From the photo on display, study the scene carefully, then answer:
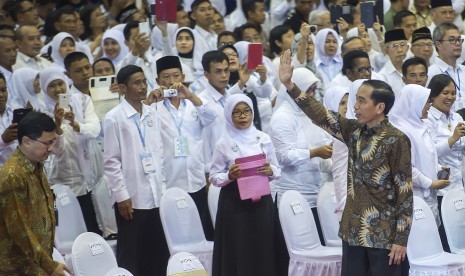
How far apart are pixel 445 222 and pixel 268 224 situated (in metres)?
1.20

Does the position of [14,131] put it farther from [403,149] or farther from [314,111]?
[403,149]

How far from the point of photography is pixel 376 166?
5.11 meters

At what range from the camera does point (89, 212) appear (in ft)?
24.1

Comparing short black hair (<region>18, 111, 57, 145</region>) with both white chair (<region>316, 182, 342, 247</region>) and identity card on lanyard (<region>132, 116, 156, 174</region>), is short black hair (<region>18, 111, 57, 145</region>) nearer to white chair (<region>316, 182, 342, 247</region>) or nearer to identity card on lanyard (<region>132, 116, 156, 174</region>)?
identity card on lanyard (<region>132, 116, 156, 174</region>)

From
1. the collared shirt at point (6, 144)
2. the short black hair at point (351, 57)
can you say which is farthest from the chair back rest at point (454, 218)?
the collared shirt at point (6, 144)

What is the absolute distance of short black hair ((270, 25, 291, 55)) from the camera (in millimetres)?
9445

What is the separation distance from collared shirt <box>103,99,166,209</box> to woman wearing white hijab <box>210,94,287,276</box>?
53 cm

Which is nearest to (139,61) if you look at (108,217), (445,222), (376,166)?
(108,217)

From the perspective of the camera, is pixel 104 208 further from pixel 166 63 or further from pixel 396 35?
pixel 396 35

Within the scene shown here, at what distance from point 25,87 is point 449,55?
3574 millimetres

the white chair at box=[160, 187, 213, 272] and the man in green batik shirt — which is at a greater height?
the man in green batik shirt

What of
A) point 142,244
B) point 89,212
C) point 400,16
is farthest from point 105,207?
point 400,16

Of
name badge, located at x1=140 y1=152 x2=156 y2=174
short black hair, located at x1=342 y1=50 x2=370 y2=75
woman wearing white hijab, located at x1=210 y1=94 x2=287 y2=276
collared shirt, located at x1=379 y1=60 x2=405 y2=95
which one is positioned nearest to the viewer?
woman wearing white hijab, located at x1=210 y1=94 x2=287 y2=276

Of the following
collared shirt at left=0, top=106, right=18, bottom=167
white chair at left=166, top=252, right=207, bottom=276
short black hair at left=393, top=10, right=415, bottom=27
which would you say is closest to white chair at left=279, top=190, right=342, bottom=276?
white chair at left=166, top=252, right=207, bottom=276
